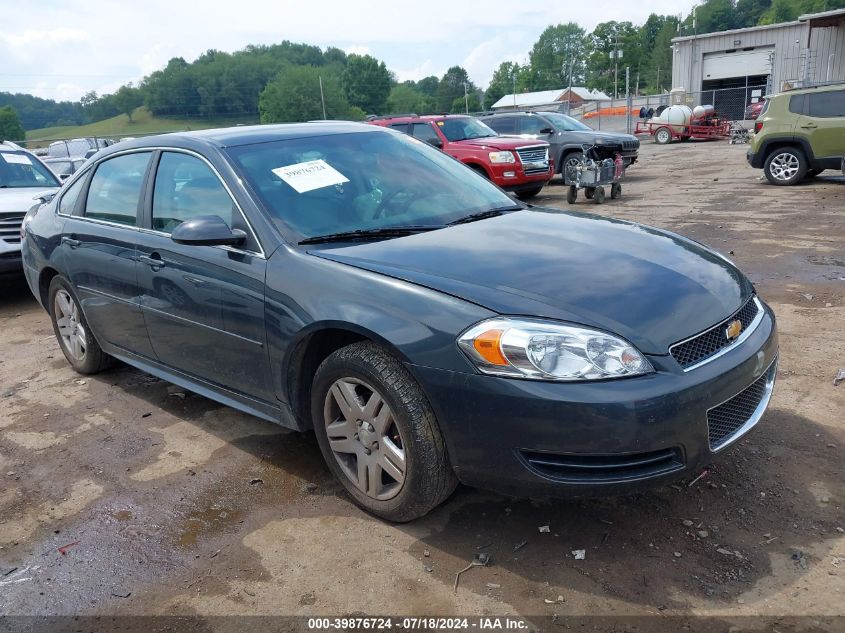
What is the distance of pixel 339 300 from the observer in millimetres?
2941

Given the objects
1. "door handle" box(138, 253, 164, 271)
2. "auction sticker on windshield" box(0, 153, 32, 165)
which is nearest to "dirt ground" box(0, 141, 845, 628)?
"door handle" box(138, 253, 164, 271)

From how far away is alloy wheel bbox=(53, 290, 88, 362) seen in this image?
4996mm

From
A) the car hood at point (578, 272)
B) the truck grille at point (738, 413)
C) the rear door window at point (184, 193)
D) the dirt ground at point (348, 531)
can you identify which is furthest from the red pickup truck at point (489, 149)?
the truck grille at point (738, 413)

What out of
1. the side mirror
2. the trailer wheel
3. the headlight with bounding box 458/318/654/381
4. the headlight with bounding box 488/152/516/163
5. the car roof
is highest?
the car roof

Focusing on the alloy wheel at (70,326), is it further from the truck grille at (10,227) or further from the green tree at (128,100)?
the green tree at (128,100)

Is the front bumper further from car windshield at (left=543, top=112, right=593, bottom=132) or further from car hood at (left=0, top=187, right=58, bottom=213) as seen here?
car windshield at (left=543, top=112, right=593, bottom=132)

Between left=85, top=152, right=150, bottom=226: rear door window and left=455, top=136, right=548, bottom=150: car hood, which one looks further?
left=455, top=136, right=548, bottom=150: car hood

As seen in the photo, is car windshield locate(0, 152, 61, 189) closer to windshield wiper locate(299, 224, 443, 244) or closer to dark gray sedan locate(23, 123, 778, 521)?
dark gray sedan locate(23, 123, 778, 521)

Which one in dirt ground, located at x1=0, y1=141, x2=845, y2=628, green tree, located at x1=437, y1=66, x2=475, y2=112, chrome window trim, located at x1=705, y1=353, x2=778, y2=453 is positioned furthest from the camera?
green tree, located at x1=437, y1=66, x2=475, y2=112

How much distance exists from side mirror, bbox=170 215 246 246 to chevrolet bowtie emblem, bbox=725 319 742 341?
216 centimetres

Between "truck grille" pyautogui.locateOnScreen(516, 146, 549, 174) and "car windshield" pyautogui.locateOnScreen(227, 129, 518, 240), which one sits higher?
"car windshield" pyautogui.locateOnScreen(227, 129, 518, 240)

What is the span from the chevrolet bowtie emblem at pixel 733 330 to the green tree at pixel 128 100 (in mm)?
78625

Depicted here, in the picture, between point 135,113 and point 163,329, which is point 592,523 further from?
point 135,113

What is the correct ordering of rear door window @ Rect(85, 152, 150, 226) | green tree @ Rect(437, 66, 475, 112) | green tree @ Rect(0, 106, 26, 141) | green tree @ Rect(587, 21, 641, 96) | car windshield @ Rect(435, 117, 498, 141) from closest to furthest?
rear door window @ Rect(85, 152, 150, 226), car windshield @ Rect(435, 117, 498, 141), green tree @ Rect(0, 106, 26, 141), green tree @ Rect(587, 21, 641, 96), green tree @ Rect(437, 66, 475, 112)
